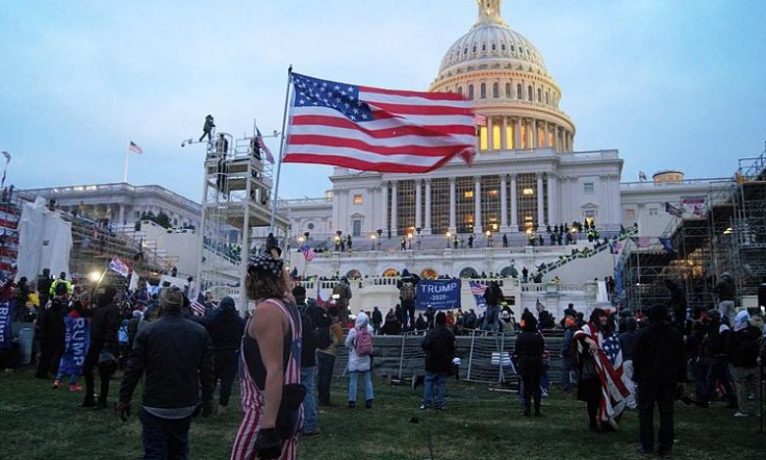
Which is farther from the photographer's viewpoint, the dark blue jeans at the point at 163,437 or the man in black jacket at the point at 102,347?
the man in black jacket at the point at 102,347

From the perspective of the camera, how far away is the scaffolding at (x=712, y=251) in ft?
93.2

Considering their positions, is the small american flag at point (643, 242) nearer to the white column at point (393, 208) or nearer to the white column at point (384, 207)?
the white column at point (393, 208)

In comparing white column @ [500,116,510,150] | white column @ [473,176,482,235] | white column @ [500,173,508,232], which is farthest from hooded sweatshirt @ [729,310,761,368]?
white column @ [500,116,510,150]

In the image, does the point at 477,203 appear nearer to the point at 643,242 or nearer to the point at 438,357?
the point at 643,242

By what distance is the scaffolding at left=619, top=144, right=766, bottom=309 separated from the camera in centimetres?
2842

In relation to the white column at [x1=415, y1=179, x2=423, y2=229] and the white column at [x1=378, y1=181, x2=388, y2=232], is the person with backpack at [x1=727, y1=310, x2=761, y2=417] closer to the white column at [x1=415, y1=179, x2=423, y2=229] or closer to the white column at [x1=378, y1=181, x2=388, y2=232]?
the white column at [x1=415, y1=179, x2=423, y2=229]

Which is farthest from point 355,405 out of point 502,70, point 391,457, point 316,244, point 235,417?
point 502,70

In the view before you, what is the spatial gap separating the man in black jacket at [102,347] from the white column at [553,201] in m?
69.2

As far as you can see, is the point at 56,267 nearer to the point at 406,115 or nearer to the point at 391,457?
the point at 406,115

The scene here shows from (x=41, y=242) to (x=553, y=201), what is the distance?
189ft

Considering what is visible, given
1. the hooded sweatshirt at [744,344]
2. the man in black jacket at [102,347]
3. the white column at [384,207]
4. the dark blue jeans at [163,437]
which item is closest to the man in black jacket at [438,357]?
the hooded sweatshirt at [744,344]

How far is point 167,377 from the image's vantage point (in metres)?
5.72

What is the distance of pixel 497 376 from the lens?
18.3 m

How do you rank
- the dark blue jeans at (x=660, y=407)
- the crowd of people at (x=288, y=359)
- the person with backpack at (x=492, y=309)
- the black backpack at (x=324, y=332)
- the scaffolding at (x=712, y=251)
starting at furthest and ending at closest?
the scaffolding at (x=712, y=251) → the person with backpack at (x=492, y=309) → the black backpack at (x=324, y=332) → the dark blue jeans at (x=660, y=407) → the crowd of people at (x=288, y=359)
